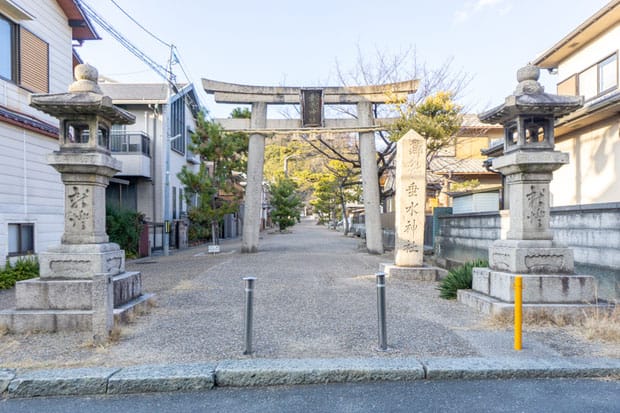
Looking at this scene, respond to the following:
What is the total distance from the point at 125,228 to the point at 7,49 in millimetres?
7078

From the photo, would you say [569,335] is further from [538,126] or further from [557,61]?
[557,61]

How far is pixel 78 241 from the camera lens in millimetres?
6031

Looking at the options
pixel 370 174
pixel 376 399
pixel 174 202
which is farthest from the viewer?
pixel 174 202

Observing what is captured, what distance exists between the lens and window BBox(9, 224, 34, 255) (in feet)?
31.9

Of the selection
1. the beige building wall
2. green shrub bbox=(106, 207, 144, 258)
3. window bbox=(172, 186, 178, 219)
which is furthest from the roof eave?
window bbox=(172, 186, 178, 219)

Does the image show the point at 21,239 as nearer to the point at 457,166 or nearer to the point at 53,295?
the point at 53,295

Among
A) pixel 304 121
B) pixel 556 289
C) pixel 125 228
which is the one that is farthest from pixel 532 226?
pixel 125 228

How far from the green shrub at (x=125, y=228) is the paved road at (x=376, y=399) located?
11532 millimetres

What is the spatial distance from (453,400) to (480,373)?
666mm

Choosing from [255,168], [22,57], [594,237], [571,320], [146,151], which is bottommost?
[571,320]

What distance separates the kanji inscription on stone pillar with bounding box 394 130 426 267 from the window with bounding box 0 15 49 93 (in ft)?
34.7

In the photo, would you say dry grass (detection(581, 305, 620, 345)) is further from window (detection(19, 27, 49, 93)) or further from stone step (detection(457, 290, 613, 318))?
Answer: window (detection(19, 27, 49, 93))

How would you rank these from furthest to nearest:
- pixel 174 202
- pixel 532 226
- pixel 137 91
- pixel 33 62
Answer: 1. pixel 174 202
2. pixel 137 91
3. pixel 33 62
4. pixel 532 226

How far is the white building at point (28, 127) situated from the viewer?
953 centimetres
